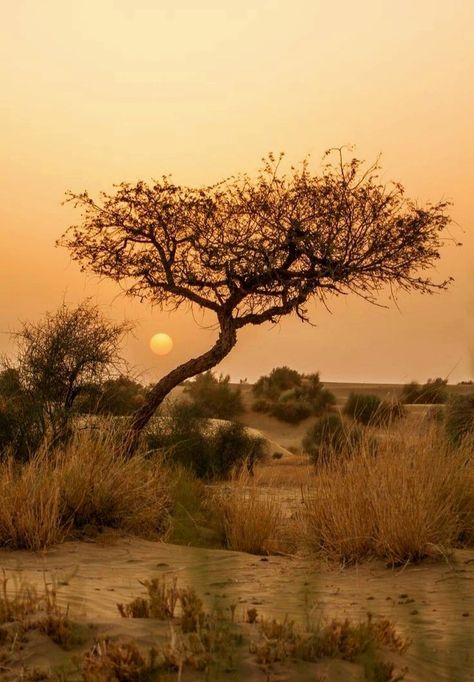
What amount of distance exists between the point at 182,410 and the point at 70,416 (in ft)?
32.8

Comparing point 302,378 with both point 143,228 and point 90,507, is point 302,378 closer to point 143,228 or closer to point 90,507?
point 143,228

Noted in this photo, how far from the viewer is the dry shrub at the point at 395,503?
8617 mm

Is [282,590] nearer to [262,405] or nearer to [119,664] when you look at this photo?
[119,664]

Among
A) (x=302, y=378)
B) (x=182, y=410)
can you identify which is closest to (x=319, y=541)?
(x=182, y=410)

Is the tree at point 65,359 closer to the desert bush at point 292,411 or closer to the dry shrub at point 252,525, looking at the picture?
the dry shrub at point 252,525

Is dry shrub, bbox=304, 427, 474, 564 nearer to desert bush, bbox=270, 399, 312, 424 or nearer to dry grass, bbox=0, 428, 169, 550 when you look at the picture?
dry grass, bbox=0, 428, 169, 550

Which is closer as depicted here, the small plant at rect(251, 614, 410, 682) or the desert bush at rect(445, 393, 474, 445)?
the small plant at rect(251, 614, 410, 682)

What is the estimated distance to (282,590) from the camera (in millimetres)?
6977

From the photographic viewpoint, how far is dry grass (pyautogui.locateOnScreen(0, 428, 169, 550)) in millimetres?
9398

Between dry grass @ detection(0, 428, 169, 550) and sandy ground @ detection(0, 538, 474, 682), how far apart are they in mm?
289

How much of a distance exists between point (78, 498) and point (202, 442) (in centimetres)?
1460

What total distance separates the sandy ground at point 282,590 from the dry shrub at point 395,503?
0.25m

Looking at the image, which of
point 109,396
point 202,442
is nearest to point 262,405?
point 202,442

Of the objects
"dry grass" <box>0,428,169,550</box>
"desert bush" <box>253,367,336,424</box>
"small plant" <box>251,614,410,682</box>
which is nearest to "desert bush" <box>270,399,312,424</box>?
"desert bush" <box>253,367,336,424</box>
